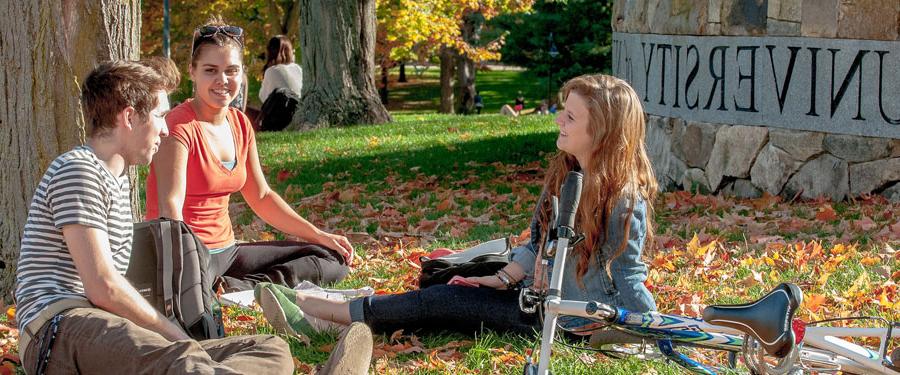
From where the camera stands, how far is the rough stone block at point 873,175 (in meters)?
7.80

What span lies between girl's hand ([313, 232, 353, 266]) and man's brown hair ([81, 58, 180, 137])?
2.18 meters

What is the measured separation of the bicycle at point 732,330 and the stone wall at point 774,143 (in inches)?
190

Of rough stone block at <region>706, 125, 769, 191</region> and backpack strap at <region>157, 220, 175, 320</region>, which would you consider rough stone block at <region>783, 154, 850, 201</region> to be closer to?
rough stone block at <region>706, 125, 769, 191</region>

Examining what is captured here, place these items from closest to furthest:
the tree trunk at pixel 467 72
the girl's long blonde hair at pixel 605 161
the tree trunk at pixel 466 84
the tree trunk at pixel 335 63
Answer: the girl's long blonde hair at pixel 605 161 → the tree trunk at pixel 335 63 → the tree trunk at pixel 467 72 → the tree trunk at pixel 466 84

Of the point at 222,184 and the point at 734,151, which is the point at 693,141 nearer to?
the point at 734,151

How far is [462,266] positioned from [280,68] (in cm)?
807

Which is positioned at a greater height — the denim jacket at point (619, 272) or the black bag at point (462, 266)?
the denim jacket at point (619, 272)

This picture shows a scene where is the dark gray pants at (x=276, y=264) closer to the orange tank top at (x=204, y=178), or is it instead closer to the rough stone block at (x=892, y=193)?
the orange tank top at (x=204, y=178)

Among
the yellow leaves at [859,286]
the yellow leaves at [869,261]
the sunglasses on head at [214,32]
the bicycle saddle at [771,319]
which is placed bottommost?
the yellow leaves at [869,261]

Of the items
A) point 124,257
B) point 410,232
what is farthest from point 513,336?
point 410,232

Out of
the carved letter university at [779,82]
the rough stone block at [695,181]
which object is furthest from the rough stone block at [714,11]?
the rough stone block at [695,181]

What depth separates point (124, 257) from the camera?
12.4 feet

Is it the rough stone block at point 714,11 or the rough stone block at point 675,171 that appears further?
the rough stone block at point 675,171

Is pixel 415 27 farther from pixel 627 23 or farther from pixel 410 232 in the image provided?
pixel 410 232
